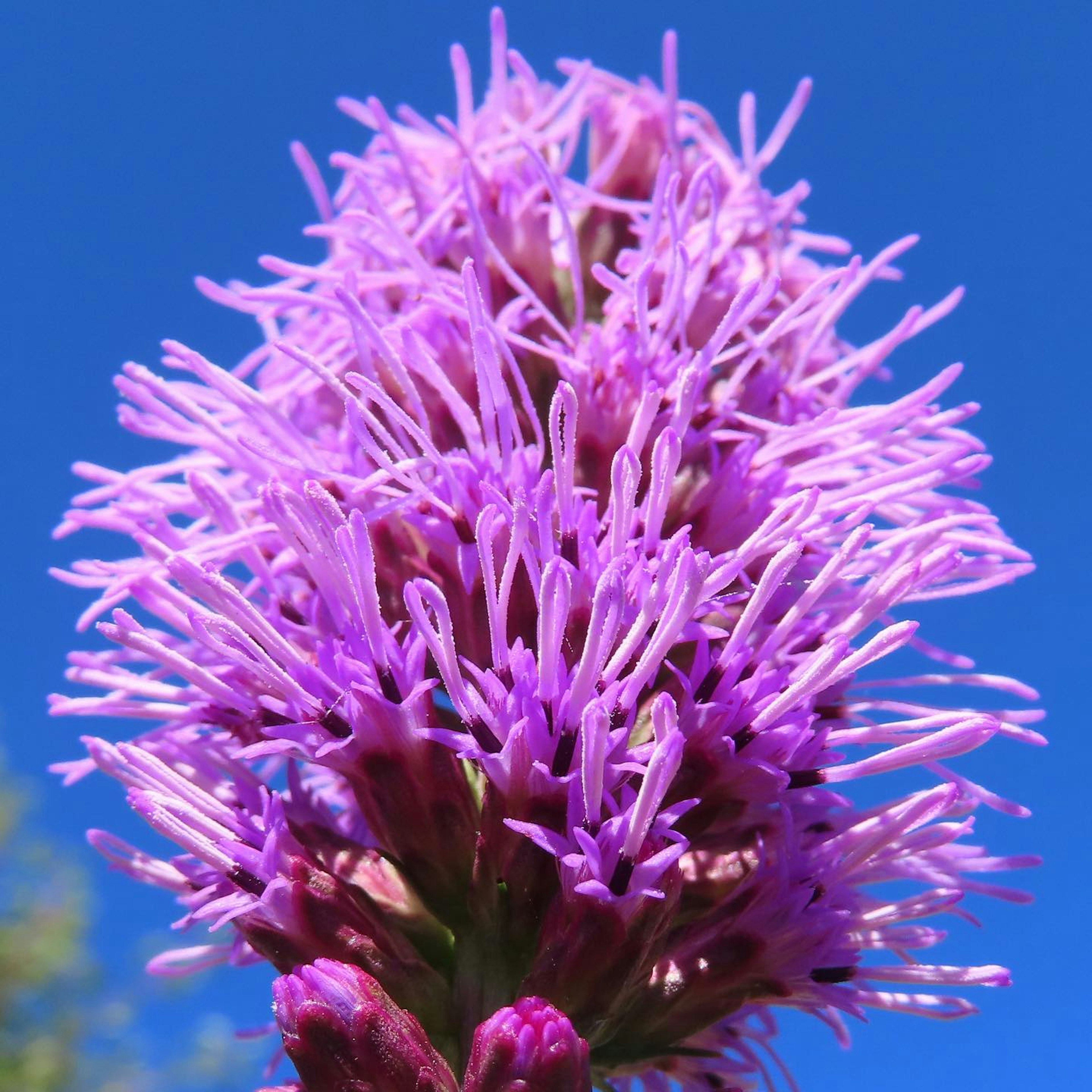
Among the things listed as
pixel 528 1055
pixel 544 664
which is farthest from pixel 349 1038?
pixel 544 664

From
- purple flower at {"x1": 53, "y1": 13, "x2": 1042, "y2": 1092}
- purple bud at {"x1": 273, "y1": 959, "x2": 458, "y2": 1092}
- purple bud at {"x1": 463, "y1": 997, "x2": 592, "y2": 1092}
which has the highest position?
purple flower at {"x1": 53, "y1": 13, "x2": 1042, "y2": 1092}

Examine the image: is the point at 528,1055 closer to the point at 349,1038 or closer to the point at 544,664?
the point at 349,1038

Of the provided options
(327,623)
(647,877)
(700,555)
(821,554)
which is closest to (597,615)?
(700,555)

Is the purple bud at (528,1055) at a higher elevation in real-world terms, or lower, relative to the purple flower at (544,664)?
lower

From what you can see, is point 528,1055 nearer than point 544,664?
Yes

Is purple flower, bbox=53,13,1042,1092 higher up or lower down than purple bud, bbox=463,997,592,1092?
higher up

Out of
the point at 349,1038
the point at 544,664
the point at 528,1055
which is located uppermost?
the point at 544,664
